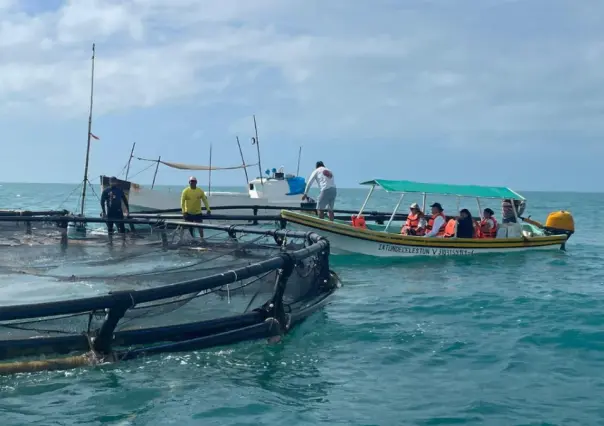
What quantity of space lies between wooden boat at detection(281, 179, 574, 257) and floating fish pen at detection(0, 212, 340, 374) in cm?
580

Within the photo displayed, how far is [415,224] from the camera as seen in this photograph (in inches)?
798

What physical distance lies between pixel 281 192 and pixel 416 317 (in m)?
25.8

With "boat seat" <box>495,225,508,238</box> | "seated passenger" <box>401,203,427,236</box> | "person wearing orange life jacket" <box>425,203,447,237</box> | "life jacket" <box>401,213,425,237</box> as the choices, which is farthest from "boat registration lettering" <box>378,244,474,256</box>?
"boat seat" <box>495,225,508,238</box>

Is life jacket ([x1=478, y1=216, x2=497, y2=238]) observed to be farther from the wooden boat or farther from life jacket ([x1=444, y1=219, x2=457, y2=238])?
life jacket ([x1=444, y1=219, x2=457, y2=238])

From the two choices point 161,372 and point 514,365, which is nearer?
point 161,372

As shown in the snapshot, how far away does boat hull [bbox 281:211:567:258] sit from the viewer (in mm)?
18516

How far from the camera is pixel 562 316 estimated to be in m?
12.3

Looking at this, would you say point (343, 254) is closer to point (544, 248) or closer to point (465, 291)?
point (465, 291)

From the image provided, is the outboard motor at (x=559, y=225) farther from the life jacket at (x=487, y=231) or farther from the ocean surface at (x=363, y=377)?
the ocean surface at (x=363, y=377)

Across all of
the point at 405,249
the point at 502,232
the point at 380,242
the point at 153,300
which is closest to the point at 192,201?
the point at 380,242

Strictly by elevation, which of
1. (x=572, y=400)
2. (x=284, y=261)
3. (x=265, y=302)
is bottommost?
(x=572, y=400)

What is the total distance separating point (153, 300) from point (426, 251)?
1337 cm

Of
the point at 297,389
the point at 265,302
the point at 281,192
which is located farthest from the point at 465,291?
the point at 281,192

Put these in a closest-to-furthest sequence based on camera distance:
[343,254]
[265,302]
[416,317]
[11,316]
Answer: [11,316], [265,302], [416,317], [343,254]
